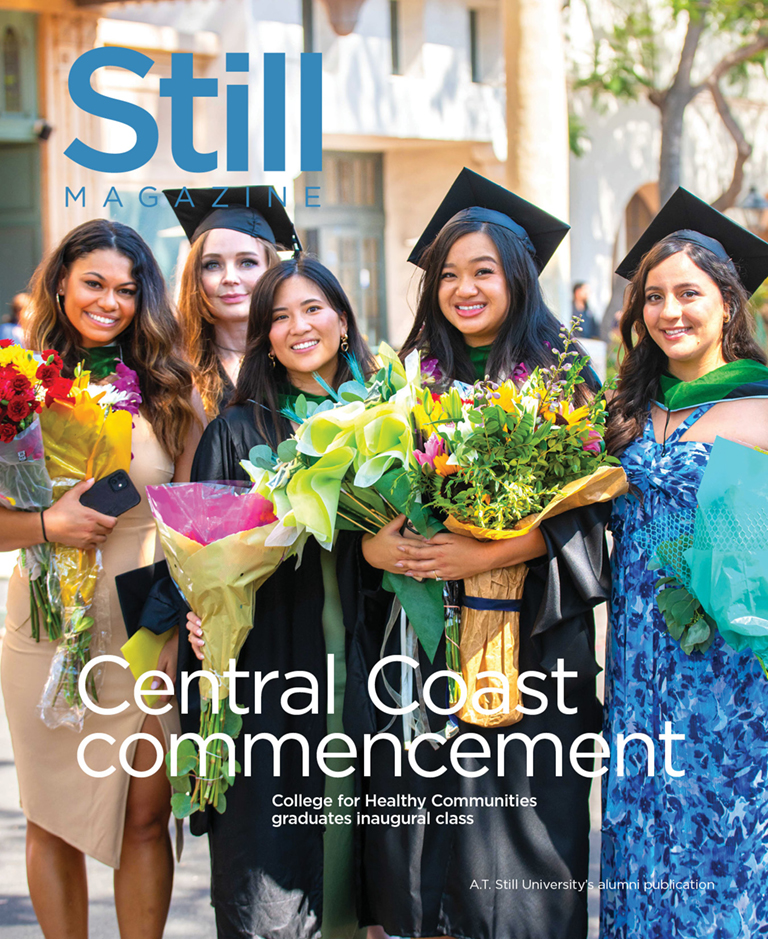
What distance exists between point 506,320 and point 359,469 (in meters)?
0.82

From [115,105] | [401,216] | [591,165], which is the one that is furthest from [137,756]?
[591,165]

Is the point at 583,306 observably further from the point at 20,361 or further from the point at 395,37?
the point at 20,361

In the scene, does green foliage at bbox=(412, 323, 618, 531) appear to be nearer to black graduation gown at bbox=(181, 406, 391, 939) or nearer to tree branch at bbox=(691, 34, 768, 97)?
black graduation gown at bbox=(181, 406, 391, 939)

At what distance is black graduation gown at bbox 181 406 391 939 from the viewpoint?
2703 mm

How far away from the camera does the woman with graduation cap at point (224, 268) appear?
3.61 m

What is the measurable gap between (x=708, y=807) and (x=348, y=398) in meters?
1.37

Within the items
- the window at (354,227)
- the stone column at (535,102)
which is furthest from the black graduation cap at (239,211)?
the window at (354,227)

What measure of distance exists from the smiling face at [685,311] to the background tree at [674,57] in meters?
11.0

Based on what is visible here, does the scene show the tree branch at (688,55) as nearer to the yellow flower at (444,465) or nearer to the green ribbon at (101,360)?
the green ribbon at (101,360)

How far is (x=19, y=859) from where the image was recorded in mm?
3900

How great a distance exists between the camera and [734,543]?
96.6 inches

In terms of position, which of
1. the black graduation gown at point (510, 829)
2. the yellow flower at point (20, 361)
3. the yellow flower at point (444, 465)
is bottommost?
the black graduation gown at point (510, 829)

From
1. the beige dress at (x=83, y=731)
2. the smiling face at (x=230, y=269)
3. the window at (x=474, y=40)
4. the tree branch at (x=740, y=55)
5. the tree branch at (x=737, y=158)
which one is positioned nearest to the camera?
the beige dress at (x=83, y=731)

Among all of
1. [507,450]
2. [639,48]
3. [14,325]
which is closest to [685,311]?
[507,450]
